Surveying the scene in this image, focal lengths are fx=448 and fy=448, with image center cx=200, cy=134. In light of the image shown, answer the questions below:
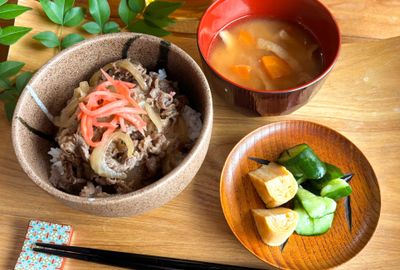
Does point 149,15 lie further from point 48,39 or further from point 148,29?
point 48,39

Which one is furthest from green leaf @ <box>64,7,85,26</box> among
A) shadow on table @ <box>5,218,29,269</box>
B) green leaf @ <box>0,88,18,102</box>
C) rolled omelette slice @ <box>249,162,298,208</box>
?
rolled omelette slice @ <box>249,162,298,208</box>

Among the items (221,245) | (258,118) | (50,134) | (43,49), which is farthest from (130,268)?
(43,49)

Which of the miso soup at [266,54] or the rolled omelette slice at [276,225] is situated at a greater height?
the miso soup at [266,54]

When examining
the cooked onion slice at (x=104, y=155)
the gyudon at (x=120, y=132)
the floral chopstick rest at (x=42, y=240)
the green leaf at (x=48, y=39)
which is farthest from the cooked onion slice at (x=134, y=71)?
the floral chopstick rest at (x=42, y=240)

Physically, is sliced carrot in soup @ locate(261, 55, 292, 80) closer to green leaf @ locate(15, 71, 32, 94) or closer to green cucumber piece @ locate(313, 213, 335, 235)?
green cucumber piece @ locate(313, 213, 335, 235)

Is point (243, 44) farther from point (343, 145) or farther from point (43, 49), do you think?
point (43, 49)

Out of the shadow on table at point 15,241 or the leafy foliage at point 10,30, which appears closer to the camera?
the shadow on table at point 15,241

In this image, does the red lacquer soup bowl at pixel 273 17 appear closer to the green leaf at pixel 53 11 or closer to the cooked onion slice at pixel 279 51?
the cooked onion slice at pixel 279 51
